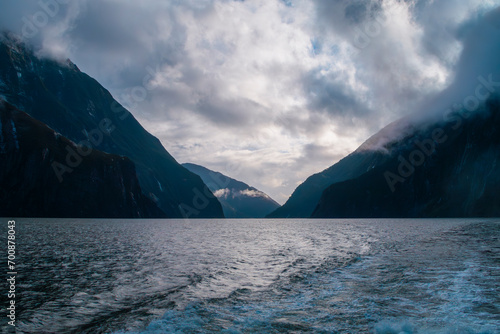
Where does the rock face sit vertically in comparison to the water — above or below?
above

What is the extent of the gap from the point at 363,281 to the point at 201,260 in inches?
628

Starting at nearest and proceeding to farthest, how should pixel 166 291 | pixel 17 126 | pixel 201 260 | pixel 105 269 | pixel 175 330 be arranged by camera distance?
pixel 175 330 < pixel 166 291 < pixel 105 269 < pixel 201 260 < pixel 17 126

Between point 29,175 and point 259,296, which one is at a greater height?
point 29,175

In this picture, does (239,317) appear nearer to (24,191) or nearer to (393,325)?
(393,325)

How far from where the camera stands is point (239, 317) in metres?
13.6

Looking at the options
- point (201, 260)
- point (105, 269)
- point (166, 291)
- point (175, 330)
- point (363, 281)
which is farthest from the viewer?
point (201, 260)

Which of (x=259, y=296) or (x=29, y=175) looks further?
(x=29, y=175)

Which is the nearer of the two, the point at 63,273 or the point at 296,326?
the point at 296,326

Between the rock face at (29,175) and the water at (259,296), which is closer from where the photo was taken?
the water at (259,296)

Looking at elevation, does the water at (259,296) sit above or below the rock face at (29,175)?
below

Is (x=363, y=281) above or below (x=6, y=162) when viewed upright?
below

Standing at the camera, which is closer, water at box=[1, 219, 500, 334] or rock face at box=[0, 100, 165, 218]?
water at box=[1, 219, 500, 334]

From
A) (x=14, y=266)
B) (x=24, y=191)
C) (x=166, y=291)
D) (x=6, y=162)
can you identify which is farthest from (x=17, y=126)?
(x=166, y=291)

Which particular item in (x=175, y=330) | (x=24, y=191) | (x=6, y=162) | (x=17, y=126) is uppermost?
(x=17, y=126)
